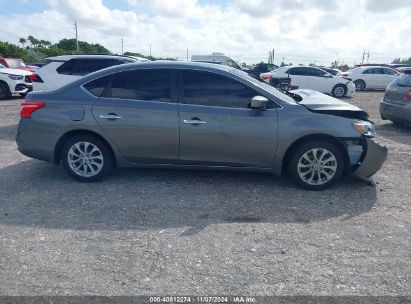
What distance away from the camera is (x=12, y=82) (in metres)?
14.0

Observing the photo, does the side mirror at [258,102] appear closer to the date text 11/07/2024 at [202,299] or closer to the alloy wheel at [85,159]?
the alloy wheel at [85,159]

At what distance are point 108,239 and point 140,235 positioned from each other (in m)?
0.31

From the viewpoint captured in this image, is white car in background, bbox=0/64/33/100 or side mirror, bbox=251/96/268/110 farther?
white car in background, bbox=0/64/33/100

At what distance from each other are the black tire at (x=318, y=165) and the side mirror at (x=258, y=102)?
0.76 m

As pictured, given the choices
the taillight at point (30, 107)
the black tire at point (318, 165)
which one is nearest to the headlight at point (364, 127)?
the black tire at point (318, 165)

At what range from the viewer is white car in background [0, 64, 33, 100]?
45.6 feet

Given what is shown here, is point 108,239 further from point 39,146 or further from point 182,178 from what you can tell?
point 39,146

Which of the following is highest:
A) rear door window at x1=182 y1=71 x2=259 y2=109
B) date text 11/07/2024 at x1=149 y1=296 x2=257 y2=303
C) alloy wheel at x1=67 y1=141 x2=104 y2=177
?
rear door window at x1=182 y1=71 x2=259 y2=109

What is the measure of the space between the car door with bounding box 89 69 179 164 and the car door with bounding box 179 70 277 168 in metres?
0.17

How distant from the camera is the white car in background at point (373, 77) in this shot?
71.8 feet

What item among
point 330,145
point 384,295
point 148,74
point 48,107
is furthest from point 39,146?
point 384,295

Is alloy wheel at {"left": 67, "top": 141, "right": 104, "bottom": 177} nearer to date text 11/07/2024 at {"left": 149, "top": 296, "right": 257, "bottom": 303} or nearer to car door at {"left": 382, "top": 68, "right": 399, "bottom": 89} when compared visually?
date text 11/07/2024 at {"left": 149, "top": 296, "right": 257, "bottom": 303}

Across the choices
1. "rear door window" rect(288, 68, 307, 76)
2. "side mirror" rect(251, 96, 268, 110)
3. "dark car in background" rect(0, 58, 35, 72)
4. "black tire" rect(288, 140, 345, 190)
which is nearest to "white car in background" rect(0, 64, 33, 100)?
"dark car in background" rect(0, 58, 35, 72)

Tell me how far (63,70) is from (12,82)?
264 inches
